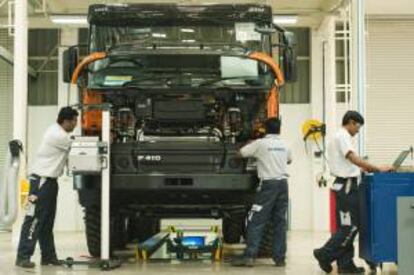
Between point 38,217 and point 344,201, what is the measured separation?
127 inches

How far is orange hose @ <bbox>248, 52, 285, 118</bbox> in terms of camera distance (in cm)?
766

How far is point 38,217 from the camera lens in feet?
25.3

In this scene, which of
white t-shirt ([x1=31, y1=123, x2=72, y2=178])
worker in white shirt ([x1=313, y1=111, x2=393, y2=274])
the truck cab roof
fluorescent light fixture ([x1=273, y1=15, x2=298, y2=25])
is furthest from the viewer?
fluorescent light fixture ([x1=273, y1=15, x2=298, y2=25])

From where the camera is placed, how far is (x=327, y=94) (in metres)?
16.8

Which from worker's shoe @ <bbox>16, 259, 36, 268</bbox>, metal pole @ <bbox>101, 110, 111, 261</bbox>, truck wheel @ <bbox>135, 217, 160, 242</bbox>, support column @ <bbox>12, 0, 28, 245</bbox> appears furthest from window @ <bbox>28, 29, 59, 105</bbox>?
metal pole @ <bbox>101, 110, 111, 261</bbox>

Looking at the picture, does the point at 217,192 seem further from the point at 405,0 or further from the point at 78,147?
the point at 405,0

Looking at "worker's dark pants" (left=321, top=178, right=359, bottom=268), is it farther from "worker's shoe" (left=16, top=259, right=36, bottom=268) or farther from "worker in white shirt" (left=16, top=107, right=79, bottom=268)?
"worker's shoe" (left=16, top=259, right=36, bottom=268)

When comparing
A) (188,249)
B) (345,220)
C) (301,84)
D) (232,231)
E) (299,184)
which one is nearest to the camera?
(345,220)

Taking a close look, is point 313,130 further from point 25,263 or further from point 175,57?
point 25,263

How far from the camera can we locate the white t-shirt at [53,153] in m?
7.72

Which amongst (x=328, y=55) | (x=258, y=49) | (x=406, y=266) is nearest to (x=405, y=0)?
(x=328, y=55)

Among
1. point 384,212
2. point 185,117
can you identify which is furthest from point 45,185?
point 384,212

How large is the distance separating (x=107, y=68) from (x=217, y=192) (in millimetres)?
1776

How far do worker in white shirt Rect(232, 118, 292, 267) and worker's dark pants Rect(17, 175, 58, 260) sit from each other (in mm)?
2086
